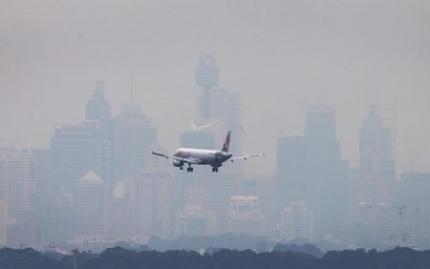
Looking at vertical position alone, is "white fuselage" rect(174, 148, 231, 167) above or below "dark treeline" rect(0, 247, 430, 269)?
above

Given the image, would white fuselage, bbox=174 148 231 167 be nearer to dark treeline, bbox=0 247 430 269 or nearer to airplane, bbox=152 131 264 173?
airplane, bbox=152 131 264 173

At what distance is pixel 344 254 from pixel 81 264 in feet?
88.2

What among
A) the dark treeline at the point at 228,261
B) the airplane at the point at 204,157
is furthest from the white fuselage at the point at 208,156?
the dark treeline at the point at 228,261

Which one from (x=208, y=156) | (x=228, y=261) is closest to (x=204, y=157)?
(x=208, y=156)

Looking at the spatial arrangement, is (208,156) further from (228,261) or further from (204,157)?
(228,261)

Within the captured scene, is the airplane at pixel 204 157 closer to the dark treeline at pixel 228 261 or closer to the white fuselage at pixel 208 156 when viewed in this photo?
the white fuselage at pixel 208 156

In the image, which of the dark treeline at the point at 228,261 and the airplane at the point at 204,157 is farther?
the dark treeline at the point at 228,261

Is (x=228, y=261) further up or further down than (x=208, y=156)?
further down

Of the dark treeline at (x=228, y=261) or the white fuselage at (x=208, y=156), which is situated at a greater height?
the white fuselage at (x=208, y=156)

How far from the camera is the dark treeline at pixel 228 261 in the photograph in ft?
613

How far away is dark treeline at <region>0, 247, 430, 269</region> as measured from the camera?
18675 centimetres

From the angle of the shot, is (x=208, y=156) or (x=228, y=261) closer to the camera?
(x=208, y=156)

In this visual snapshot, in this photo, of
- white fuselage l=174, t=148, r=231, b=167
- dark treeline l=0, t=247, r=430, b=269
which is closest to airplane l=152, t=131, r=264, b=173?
white fuselage l=174, t=148, r=231, b=167

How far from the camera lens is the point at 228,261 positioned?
188 metres
